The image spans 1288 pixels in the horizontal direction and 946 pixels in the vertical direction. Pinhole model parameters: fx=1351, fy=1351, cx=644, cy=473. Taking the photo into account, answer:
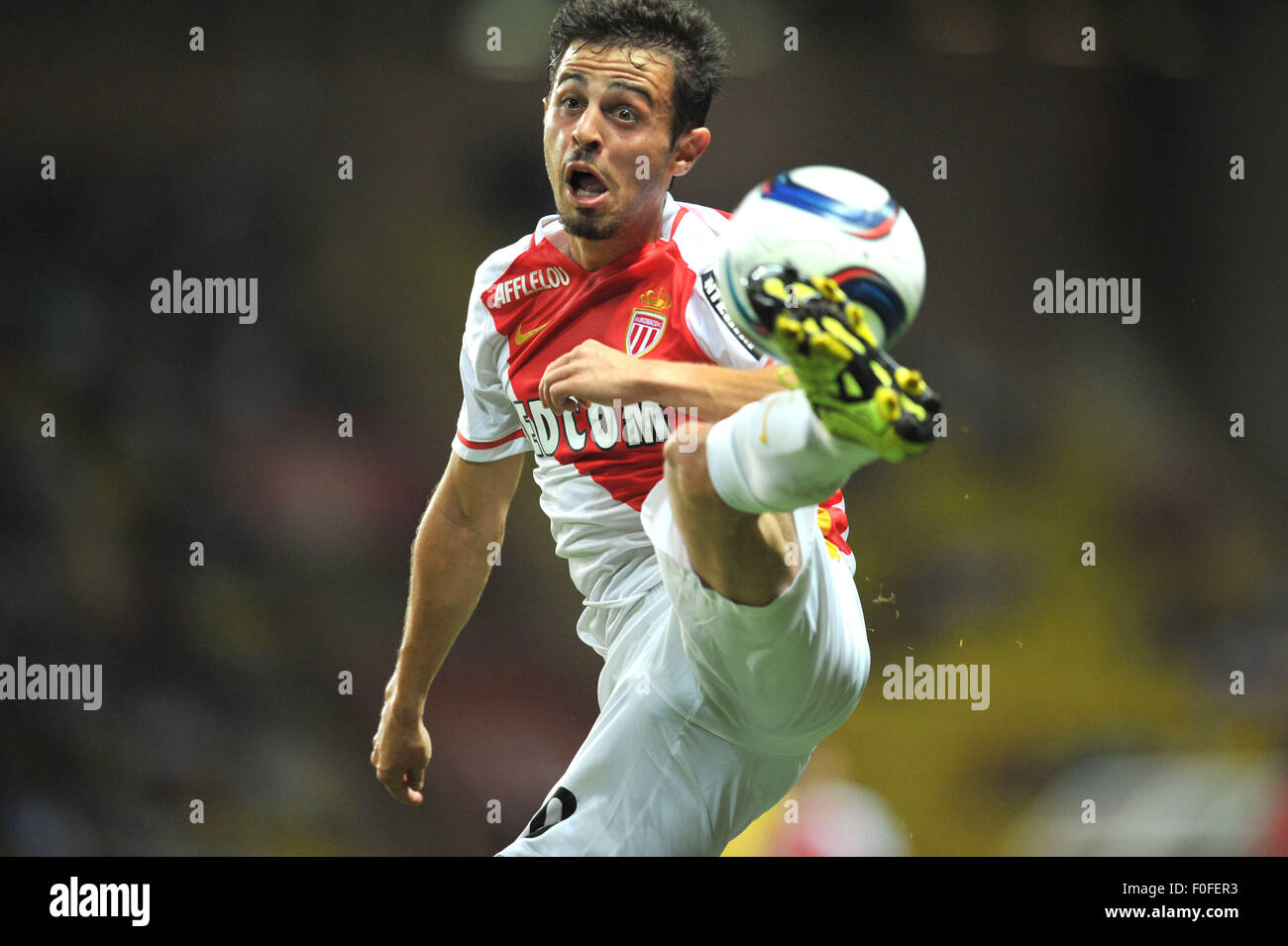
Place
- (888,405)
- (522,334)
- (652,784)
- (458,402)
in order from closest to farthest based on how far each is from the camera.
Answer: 1. (888,405)
2. (652,784)
3. (522,334)
4. (458,402)

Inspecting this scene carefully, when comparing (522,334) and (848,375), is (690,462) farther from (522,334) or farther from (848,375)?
(522,334)

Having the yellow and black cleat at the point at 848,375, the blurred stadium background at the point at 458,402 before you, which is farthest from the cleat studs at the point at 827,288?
the blurred stadium background at the point at 458,402

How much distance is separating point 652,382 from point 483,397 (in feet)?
2.46

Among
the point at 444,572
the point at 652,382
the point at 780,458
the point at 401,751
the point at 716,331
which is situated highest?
the point at 716,331

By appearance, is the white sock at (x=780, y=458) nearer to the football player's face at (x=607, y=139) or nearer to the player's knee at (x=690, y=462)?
the player's knee at (x=690, y=462)

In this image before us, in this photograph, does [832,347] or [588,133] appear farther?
[588,133]

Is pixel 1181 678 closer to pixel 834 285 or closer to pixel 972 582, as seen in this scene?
pixel 972 582

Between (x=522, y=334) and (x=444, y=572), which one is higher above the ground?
(x=522, y=334)

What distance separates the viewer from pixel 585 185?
2512 millimetres

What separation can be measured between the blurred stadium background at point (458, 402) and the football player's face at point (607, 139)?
221 cm

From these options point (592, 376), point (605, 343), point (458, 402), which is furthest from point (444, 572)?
point (458, 402)

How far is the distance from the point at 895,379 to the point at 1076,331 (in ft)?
11.5

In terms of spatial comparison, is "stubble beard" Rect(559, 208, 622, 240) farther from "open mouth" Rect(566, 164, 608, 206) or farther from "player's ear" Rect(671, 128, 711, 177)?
"player's ear" Rect(671, 128, 711, 177)

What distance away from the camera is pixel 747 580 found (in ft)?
6.19
